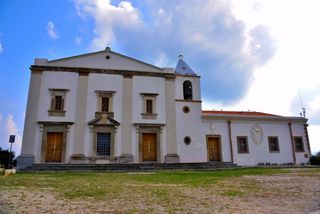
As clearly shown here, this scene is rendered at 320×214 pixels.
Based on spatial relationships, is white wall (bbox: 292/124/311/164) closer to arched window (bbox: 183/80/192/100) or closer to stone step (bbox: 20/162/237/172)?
stone step (bbox: 20/162/237/172)

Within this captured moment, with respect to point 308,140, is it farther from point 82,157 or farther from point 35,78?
point 35,78

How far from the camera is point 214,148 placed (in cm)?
2077

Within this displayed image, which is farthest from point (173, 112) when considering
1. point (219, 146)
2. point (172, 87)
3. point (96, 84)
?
point (96, 84)

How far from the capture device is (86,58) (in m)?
19.9

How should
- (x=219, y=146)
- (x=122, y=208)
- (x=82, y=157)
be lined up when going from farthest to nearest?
1. (x=219, y=146)
2. (x=82, y=157)
3. (x=122, y=208)

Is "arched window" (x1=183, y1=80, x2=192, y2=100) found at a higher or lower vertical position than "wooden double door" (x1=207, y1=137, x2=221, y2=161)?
higher

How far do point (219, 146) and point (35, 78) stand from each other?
50.5 feet

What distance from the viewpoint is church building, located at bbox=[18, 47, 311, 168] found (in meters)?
17.9

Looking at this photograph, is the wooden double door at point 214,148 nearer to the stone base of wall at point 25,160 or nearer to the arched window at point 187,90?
the arched window at point 187,90

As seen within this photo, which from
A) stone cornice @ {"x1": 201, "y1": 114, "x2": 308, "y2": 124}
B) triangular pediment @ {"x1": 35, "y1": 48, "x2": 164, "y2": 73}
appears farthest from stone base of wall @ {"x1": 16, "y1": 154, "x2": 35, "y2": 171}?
stone cornice @ {"x1": 201, "y1": 114, "x2": 308, "y2": 124}

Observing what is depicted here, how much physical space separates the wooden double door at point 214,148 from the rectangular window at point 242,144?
71.5 inches

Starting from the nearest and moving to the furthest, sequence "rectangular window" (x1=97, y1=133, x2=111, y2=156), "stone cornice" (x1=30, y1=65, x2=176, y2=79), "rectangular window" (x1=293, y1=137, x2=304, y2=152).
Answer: "rectangular window" (x1=97, y1=133, x2=111, y2=156) < "stone cornice" (x1=30, y1=65, x2=176, y2=79) < "rectangular window" (x1=293, y1=137, x2=304, y2=152)

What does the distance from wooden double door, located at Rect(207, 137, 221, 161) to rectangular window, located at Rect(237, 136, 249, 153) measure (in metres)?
1.82

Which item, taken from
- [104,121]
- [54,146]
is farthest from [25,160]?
[104,121]
